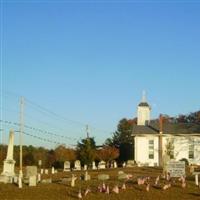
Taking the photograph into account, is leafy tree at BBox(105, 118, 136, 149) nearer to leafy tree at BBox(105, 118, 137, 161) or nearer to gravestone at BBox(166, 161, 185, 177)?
leafy tree at BBox(105, 118, 137, 161)

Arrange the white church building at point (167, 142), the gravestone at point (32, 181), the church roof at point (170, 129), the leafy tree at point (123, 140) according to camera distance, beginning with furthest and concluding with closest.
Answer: the leafy tree at point (123, 140) → the church roof at point (170, 129) → the white church building at point (167, 142) → the gravestone at point (32, 181)

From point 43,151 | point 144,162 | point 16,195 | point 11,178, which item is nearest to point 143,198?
point 16,195

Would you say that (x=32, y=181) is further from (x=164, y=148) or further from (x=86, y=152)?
(x=164, y=148)

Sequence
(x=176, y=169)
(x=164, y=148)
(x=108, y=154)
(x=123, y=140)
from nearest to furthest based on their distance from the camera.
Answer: (x=176, y=169), (x=164, y=148), (x=108, y=154), (x=123, y=140)

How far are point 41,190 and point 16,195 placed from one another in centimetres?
191

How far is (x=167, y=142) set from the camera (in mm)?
69125

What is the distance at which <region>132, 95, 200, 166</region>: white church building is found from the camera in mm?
68438

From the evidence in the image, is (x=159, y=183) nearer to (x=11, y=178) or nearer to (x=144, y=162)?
(x=11, y=178)

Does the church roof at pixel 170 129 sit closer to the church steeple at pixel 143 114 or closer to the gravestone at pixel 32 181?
the church steeple at pixel 143 114

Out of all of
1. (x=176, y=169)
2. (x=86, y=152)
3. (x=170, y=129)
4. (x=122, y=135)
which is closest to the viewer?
(x=176, y=169)

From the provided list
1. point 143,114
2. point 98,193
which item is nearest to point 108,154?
point 143,114

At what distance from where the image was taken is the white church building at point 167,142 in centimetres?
6844

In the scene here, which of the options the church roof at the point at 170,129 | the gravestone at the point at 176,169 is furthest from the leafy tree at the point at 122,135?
the gravestone at the point at 176,169

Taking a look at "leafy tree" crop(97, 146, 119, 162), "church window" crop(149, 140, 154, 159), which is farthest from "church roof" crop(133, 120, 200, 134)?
"leafy tree" crop(97, 146, 119, 162)
